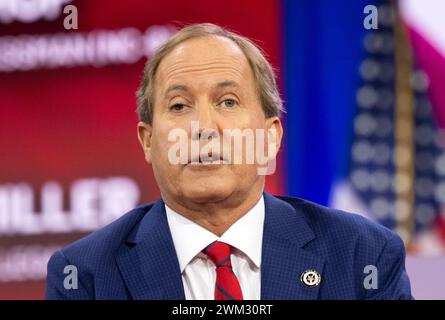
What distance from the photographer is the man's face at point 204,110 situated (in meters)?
2.09

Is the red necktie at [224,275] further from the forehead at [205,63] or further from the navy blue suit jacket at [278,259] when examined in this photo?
the forehead at [205,63]

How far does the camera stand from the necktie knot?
6.83 ft

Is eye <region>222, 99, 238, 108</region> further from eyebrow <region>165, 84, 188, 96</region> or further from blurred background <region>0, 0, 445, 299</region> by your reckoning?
blurred background <region>0, 0, 445, 299</region>

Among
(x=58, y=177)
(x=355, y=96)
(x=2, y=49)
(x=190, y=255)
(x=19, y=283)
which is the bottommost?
(x=19, y=283)

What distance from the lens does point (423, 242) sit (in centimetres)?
280

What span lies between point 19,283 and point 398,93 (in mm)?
1666

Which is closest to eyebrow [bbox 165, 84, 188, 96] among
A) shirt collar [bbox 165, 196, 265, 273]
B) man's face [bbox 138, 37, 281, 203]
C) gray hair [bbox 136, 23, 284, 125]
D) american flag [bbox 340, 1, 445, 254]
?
man's face [bbox 138, 37, 281, 203]

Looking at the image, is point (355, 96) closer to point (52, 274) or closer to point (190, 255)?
point (190, 255)

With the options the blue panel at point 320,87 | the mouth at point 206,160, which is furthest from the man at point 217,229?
the blue panel at point 320,87

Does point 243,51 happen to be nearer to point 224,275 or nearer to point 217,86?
point 217,86

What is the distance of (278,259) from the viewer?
2.05 metres
